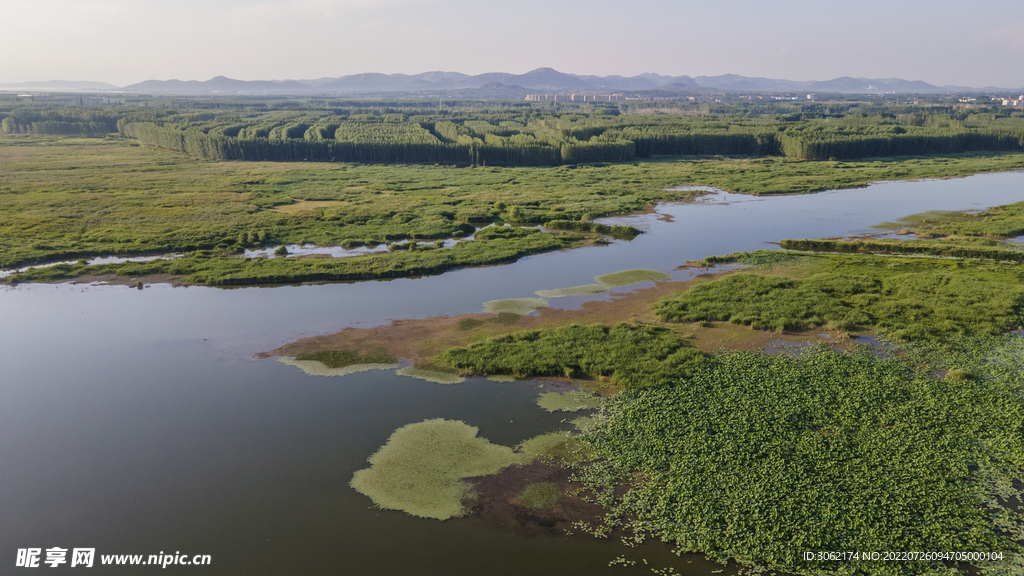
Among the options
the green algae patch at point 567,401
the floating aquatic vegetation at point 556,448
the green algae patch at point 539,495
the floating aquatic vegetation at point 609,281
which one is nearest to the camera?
the green algae patch at point 539,495

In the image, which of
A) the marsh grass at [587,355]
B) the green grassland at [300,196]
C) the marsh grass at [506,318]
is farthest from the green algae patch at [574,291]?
the green grassland at [300,196]


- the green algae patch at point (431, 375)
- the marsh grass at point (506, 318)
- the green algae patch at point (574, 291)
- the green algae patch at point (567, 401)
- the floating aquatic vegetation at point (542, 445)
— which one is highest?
the green algae patch at point (574, 291)

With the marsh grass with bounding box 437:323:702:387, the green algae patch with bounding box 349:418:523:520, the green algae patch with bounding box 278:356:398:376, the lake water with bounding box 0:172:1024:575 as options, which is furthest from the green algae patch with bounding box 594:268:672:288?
the green algae patch with bounding box 349:418:523:520

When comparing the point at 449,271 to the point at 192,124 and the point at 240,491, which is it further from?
the point at 192,124

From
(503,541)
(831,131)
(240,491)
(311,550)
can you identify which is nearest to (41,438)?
(240,491)

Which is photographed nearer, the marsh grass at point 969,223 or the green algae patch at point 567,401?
the green algae patch at point 567,401

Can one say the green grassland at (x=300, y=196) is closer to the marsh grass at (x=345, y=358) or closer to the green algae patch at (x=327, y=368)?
the marsh grass at (x=345, y=358)

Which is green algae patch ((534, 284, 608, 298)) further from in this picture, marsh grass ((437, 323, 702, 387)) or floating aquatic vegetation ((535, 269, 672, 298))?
marsh grass ((437, 323, 702, 387))

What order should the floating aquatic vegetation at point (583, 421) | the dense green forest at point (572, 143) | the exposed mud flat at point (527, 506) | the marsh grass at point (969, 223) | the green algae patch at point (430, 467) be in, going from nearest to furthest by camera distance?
the exposed mud flat at point (527, 506) → the green algae patch at point (430, 467) → the floating aquatic vegetation at point (583, 421) → the marsh grass at point (969, 223) → the dense green forest at point (572, 143)
